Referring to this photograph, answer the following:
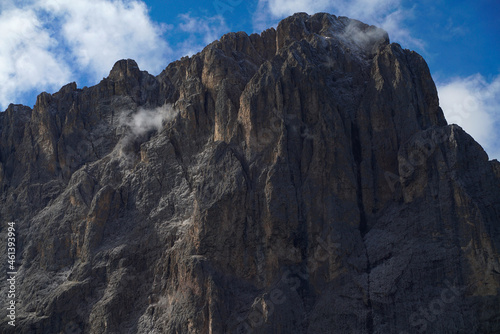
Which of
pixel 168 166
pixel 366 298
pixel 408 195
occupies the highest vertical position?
pixel 168 166

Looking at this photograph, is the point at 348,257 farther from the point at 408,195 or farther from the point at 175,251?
the point at 175,251

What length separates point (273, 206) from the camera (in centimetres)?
4928

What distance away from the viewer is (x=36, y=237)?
5959 cm

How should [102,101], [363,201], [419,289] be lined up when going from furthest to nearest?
1. [102,101]
2. [363,201]
3. [419,289]

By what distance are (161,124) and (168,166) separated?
6.27 meters

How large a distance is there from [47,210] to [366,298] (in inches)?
1304

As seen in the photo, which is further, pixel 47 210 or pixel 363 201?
pixel 47 210

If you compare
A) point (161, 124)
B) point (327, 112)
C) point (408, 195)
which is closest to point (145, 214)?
point (161, 124)

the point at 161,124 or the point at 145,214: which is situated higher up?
the point at 161,124

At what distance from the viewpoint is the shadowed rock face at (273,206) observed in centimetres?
4519

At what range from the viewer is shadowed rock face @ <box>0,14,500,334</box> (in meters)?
45.2

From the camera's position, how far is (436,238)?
150 feet

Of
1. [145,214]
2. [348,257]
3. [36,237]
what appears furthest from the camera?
[36,237]

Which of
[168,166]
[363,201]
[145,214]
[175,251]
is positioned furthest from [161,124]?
[363,201]
